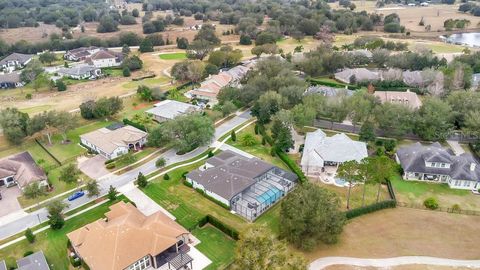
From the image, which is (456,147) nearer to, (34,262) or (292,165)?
(292,165)

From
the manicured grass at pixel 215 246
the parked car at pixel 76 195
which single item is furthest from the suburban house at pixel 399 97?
the parked car at pixel 76 195

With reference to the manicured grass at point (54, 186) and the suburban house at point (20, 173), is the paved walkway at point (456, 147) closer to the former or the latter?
the manicured grass at point (54, 186)

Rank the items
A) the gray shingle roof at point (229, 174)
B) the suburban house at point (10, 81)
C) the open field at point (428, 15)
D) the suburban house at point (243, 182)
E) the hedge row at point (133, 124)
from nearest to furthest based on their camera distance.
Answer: the suburban house at point (243, 182) → the gray shingle roof at point (229, 174) → the hedge row at point (133, 124) → the suburban house at point (10, 81) → the open field at point (428, 15)

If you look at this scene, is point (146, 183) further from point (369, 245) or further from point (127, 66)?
point (127, 66)

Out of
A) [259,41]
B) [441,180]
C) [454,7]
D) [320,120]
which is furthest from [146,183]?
[454,7]

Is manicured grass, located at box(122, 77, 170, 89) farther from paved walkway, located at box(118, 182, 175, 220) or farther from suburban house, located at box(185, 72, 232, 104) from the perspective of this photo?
paved walkway, located at box(118, 182, 175, 220)
